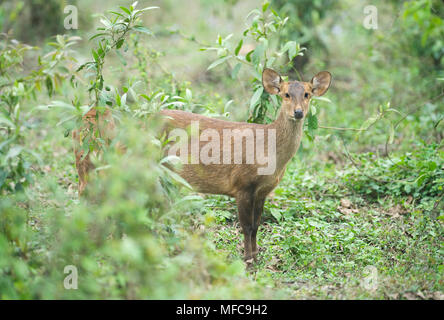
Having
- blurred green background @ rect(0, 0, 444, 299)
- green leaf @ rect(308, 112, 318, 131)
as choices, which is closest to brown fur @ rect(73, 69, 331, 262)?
blurred green background @ rect(0, 0, 444, 299)

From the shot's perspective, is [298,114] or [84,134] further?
[84,134]

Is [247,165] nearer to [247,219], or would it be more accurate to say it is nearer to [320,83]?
[247,219]

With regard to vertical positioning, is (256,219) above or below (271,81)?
below

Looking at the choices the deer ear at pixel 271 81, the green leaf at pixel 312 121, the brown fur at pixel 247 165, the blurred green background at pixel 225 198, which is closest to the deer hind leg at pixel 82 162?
the brown fur at pixel 247 165

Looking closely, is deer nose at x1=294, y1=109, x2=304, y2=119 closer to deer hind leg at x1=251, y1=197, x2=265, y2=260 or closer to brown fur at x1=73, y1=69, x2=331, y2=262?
brown fur at x1=73, y1=69, x2=331, y2=262

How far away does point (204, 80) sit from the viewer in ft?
38.9

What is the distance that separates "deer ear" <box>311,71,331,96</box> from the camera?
5996 mm

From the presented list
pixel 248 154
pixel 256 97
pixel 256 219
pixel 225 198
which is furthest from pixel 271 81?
pixel 225 198

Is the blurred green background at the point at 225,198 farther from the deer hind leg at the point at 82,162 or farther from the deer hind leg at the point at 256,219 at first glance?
the deer hind leg at the point at 82,162

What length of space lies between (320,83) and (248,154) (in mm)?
1229

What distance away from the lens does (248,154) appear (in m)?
5.72

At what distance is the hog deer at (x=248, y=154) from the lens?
18.6ft
